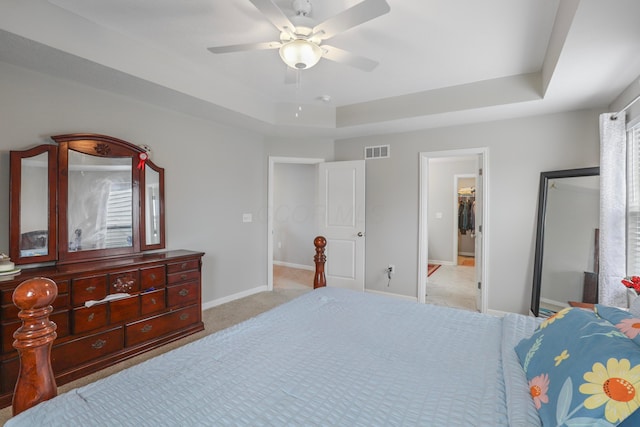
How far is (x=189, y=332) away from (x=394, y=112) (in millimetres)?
3238

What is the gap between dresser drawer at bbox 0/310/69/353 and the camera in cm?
190

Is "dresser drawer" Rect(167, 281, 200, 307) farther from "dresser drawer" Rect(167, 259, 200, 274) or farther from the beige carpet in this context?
the beige carpet

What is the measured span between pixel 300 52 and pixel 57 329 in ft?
8.28

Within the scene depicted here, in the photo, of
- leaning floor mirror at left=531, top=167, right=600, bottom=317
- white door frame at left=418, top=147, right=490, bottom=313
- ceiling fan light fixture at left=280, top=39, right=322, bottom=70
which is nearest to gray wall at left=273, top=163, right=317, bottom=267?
white door frame at left=418, top=147, right=490, bottom=313

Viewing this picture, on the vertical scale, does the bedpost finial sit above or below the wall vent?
below

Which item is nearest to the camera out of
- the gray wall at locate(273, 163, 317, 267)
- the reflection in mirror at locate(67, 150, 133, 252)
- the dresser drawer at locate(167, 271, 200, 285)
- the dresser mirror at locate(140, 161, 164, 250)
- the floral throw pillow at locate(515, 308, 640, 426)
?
the floral throw pillow at locate(515, 308, 640, 426)

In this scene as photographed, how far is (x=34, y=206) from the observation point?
230cm

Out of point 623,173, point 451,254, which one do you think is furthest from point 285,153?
point 451,254

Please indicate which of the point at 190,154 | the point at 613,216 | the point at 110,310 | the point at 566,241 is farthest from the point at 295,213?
the point at 613,216

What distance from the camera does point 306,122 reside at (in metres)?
3.89

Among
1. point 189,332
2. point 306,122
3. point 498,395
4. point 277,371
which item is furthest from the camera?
point 306,122

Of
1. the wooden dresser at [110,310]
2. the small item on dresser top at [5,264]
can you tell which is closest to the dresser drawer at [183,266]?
the wooden dresser at [110,310]

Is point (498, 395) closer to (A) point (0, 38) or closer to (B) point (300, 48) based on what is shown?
(B) point (300, 48)

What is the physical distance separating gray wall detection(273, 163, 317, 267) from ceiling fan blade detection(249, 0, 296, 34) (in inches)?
162
